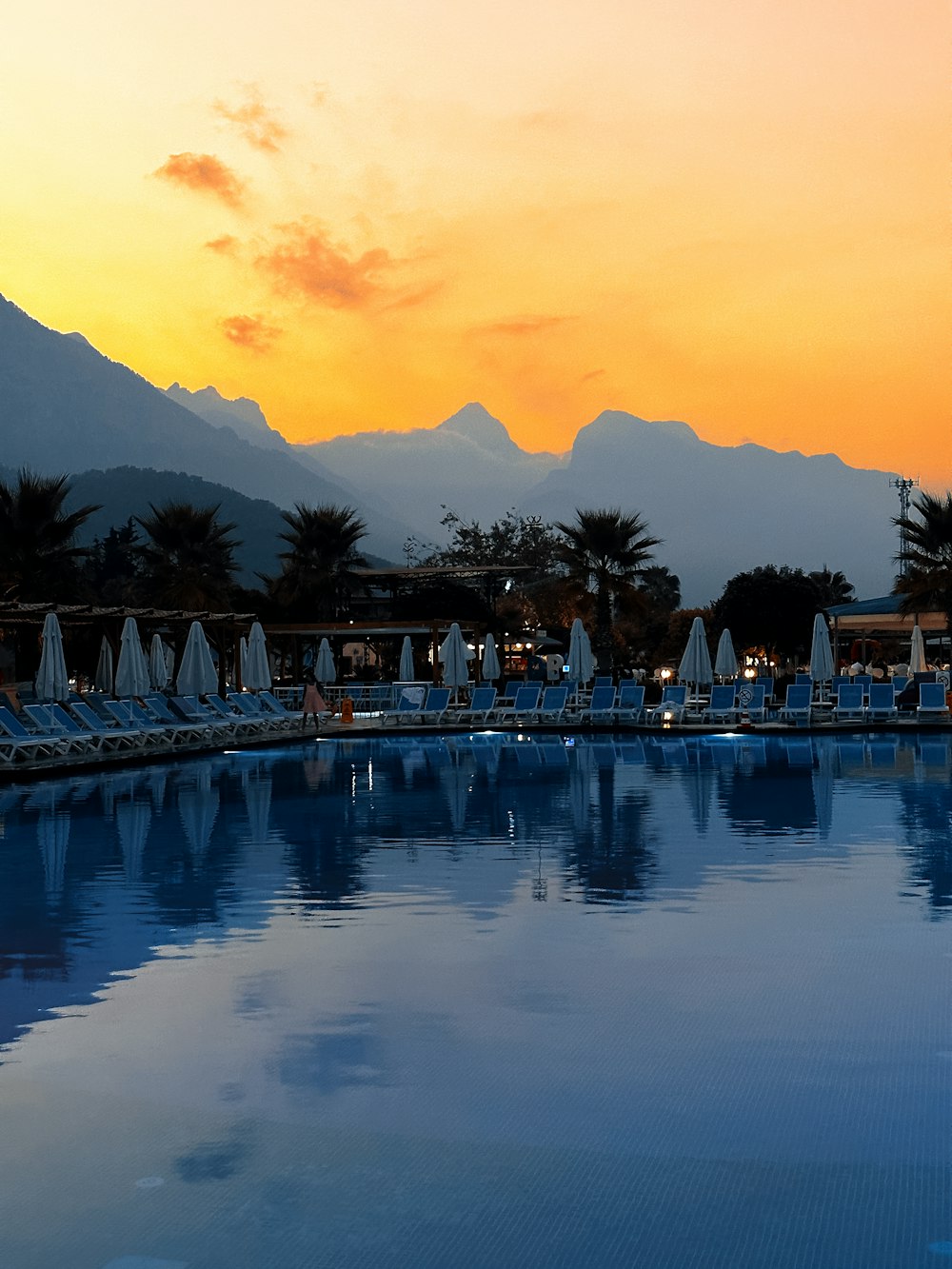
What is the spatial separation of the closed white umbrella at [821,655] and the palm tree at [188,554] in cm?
1315

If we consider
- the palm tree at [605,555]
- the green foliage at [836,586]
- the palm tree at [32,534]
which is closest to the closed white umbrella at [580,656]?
the palm tree at [605,555]

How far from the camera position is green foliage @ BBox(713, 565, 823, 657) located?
2047 inches

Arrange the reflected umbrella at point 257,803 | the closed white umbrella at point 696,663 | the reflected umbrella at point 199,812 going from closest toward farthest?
the reflected umbrella at point 199,812, the reflected umbrella at point 257,803, the closed white umbrella at point 696,663

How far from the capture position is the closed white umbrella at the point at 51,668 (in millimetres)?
18625

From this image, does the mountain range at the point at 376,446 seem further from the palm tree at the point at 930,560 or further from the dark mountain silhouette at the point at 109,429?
the palm tree at the point at 930,560

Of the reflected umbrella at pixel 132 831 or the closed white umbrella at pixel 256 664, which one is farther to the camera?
the closed white umbrella at pixel 256 664

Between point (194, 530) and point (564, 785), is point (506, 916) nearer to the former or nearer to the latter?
point (564, 785)

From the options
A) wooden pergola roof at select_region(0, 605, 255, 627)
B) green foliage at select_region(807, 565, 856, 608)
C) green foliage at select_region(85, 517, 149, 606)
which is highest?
green foliage at select_region(85, 517, 149, 606)

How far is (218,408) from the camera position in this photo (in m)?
170

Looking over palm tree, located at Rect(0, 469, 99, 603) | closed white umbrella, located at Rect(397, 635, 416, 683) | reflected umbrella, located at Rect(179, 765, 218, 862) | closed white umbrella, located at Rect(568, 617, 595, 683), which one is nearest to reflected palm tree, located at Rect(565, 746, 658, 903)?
reflected umbrella, located at Rect(179, 765, 218, 862)

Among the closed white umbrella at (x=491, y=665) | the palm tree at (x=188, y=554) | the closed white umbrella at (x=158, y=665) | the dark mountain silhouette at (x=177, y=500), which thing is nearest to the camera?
the closed white umbrella at (x=158, y=665)

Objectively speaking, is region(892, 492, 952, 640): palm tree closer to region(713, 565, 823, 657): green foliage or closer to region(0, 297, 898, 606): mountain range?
region(713, 565, 823, 657): green foliage

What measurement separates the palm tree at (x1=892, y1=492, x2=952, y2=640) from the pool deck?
4348mm

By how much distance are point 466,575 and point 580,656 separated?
10.2 meters
